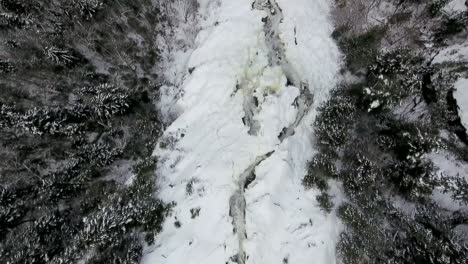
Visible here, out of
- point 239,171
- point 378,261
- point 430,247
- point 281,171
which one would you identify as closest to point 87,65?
point 239,171

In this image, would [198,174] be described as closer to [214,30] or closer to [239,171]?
[239,171]

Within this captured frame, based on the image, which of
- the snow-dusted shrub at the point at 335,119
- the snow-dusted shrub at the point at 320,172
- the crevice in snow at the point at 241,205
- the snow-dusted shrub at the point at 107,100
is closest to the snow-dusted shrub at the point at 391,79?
the snow-dusted shrub at the point at 335,119

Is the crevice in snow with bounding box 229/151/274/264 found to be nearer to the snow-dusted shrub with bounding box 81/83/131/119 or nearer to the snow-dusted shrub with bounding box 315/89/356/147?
the snow-dusted shrub with bounding box 315/89/356/147

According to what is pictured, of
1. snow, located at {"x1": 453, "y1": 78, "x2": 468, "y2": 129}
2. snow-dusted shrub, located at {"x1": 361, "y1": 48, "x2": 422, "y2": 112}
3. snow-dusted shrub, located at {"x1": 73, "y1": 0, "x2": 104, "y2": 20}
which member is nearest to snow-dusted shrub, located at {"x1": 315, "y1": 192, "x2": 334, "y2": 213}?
snow-dusted shrub, located at {"x1": 361, "y1": 48, "x2": 422, "y2": 112}

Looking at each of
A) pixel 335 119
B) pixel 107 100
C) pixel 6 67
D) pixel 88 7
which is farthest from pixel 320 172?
pixel 6 67

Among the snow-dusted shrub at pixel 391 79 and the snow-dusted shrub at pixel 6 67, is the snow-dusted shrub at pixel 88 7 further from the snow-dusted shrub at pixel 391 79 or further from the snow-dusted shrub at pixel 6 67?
the snow-dusted shrub at pixel 391 79
